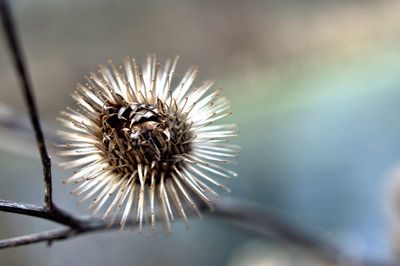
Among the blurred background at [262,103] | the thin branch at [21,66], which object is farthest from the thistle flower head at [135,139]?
the blurred background at [262,103]

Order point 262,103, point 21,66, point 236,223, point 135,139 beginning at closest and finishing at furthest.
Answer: point 21,66
point 135,139
point 236,223
point 262,103

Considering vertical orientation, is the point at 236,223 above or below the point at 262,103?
below

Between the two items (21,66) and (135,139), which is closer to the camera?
(21,66)

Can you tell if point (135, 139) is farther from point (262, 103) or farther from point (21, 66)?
point (262, 103)

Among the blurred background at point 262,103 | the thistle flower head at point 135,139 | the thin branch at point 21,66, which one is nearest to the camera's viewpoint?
the thin branch at point 21,66

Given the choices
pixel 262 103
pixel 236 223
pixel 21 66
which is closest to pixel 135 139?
pixel 21 66

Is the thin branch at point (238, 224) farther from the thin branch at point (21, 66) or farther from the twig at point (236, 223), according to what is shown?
the thin branch at point (21, 66)

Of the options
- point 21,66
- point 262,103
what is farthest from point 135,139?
point 262,103

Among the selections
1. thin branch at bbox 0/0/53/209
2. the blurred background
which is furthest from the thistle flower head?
the blurred background

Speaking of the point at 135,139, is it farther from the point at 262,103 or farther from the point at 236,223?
the point at 262,103

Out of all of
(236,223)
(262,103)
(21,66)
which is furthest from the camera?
(262,103)
